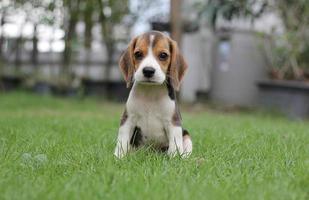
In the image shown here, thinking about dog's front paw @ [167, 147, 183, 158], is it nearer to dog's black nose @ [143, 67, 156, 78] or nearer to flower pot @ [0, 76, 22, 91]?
dog's black nose @ [143, 67, 156, 78]

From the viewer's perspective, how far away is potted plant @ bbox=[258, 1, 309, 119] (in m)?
10.4

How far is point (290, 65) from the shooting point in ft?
37.5

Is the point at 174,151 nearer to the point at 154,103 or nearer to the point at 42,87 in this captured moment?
the point at 154,103

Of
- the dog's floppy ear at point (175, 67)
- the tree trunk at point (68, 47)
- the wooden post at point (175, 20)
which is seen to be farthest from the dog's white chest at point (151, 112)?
the tree trunk at point (68, 47)

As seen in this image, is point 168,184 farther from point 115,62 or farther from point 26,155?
point 115,62

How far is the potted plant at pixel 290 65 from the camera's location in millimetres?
10406

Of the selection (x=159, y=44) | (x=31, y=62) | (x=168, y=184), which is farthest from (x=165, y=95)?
(x=31, y=62)

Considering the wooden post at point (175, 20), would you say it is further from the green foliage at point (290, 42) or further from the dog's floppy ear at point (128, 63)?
the dog's floppy ear at point (128, 63)

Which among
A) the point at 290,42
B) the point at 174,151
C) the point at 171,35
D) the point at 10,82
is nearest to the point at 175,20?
the point at 171,35

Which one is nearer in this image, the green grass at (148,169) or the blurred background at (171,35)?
the green grass at (148,169)

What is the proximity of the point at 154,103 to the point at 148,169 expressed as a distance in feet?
2.40

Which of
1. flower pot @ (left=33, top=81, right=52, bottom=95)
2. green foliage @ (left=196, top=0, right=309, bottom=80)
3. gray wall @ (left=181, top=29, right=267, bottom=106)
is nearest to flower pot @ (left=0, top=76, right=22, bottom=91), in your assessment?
flower pot @ (left=33, top=81, right=52, bottom=95)

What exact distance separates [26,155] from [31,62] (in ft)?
34.8

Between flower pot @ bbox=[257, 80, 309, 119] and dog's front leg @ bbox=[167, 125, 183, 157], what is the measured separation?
6.98m
